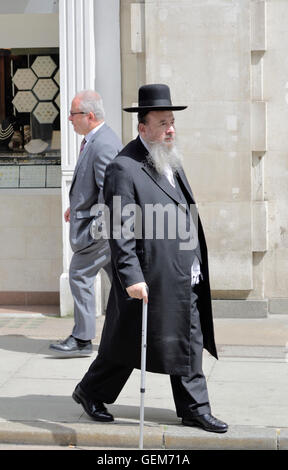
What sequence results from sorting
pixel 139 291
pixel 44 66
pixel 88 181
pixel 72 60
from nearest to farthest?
pixel 139 291, pixel 88 181, pixel 72 60, pixel 44 66

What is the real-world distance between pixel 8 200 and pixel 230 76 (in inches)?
108

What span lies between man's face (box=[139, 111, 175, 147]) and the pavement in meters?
1.76

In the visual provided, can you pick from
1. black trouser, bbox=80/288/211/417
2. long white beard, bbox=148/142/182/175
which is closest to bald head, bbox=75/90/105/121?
long white beard, bbox=148/142/182/175

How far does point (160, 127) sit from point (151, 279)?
921mm

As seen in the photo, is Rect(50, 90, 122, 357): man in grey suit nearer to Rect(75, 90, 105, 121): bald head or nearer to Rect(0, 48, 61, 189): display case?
Rect(75, 90, 105, 121): bald head

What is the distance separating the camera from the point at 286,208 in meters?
9.20

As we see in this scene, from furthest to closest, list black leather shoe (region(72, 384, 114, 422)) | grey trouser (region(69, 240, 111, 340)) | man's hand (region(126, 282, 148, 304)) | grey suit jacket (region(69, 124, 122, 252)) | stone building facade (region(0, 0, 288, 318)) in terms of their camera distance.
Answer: stone building facade (region(0, 0, 288, 318)), grey trouser (region(69, 240, 111, 340)), grey suit jacket (region(69, 124, 122, 252)), black leather shoe (region(72, 384, 114, 422)), man's hand (region(126, 282, 148, 304))

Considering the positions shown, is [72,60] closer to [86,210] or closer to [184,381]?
[86,210]

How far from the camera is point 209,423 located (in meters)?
5.61

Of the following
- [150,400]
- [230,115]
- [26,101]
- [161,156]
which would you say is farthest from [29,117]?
[161,156]

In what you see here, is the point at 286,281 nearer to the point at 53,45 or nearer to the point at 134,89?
the point at 134,89

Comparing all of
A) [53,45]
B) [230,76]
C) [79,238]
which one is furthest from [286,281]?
[53,45]

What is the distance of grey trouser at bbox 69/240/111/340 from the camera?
752cm

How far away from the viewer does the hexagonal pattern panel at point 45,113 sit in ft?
33.1
